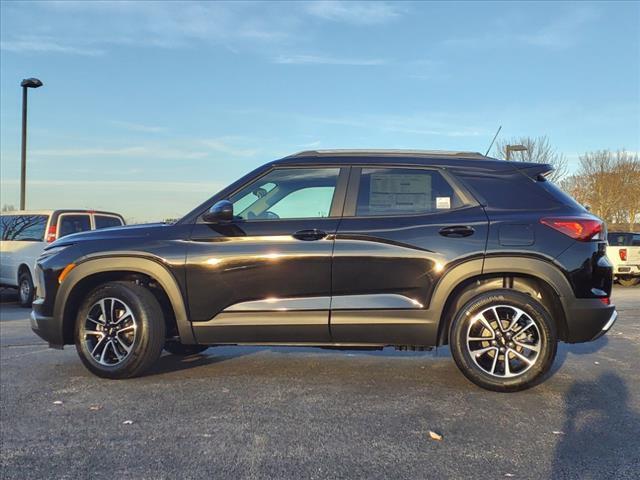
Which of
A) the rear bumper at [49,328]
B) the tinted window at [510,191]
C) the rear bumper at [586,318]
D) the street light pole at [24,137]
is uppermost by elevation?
the street light pole at [24,137]

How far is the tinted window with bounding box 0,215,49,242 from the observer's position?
11.2 metres

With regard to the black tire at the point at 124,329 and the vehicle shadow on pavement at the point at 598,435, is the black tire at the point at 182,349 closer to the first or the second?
the black tire at the point at 124,329

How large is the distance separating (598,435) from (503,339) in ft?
3.29

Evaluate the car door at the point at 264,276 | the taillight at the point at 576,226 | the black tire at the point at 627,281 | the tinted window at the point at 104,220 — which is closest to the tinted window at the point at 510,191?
the taillight at the point at 576,226

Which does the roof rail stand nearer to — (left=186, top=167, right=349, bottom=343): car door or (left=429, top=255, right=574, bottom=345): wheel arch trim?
(left=186, top=167, right=349, bottom=343): car door

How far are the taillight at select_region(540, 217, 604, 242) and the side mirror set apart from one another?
7.81 ft

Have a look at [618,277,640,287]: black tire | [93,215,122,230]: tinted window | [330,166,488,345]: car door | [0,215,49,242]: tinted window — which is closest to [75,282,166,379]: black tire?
[330,166,488,345]: car door

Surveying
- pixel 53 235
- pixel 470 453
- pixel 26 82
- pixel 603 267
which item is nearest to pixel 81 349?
pixel 470 453

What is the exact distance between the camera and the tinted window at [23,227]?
11195 millimetres

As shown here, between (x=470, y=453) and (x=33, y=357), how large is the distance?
452 centimetres

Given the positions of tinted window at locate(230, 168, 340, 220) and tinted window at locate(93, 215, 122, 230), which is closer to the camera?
tinted window at locate(230, 168, 340, 220)

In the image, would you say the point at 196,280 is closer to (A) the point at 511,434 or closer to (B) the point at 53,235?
(A) the point at 511,434

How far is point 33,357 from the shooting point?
563 cm

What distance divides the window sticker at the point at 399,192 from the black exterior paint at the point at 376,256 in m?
0.11
